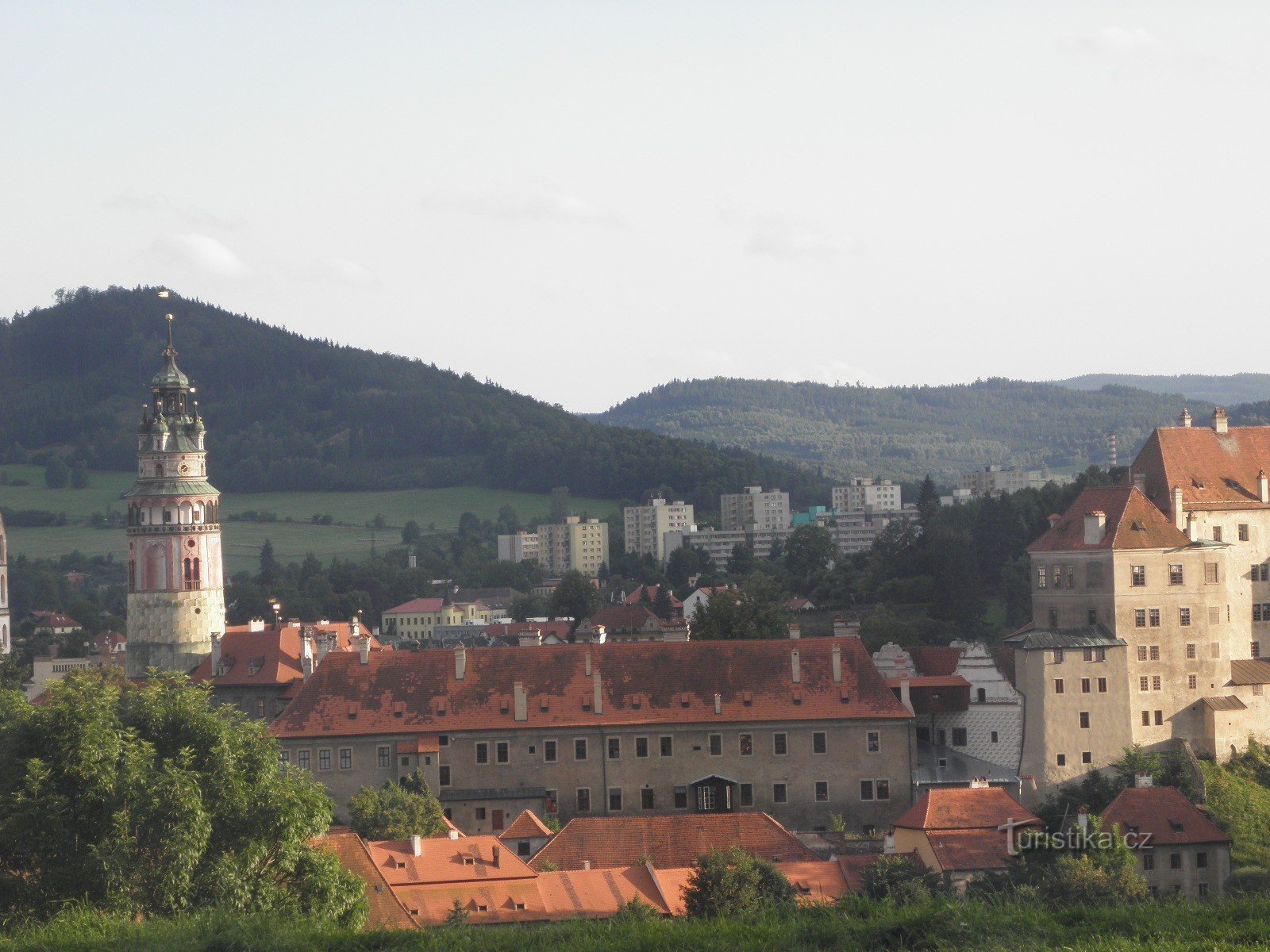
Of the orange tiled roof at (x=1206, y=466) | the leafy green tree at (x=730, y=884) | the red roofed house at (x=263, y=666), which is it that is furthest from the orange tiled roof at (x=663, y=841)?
the red roofed house at (x=263, y=666)

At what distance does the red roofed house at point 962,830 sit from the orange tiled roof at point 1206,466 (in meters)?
21.9

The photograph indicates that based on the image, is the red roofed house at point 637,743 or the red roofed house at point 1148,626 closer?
the red roofed house at point 637,743

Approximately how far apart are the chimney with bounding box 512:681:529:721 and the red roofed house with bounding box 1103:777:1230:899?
78.0 ft

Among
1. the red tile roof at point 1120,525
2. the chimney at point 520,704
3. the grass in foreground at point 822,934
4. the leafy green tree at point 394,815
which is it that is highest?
the red tile roof at point 1120,525

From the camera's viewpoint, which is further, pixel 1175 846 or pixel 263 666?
pixel 263 666

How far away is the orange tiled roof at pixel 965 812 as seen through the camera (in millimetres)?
66438

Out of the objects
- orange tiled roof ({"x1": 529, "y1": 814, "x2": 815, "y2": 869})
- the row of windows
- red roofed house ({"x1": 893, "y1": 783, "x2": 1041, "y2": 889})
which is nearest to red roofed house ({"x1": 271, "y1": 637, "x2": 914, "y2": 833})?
the row of windows

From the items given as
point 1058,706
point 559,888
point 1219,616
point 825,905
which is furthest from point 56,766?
point 1219,616

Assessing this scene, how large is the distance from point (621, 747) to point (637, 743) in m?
0.69

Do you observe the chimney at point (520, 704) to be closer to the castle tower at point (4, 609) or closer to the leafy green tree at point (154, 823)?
the leafy green tree at point (154, 823)

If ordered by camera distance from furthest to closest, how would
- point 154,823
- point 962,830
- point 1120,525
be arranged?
1. point 1120,525
2. point 962,830
3. point 154,823

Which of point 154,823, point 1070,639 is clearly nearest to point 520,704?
point 1070,639

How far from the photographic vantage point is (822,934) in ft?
95.0

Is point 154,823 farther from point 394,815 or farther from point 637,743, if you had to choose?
point 637,743
